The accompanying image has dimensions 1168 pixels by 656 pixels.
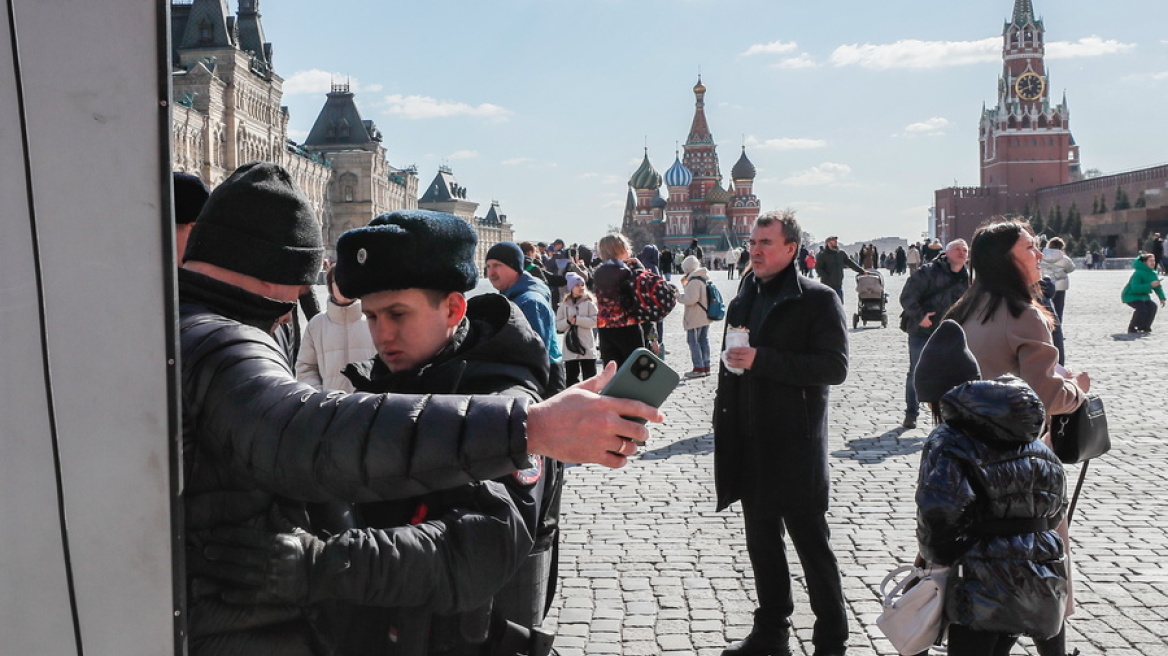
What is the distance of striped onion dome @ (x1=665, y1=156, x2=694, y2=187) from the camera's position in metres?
118

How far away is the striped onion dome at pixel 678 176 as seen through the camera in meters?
118

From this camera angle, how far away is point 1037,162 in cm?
10619

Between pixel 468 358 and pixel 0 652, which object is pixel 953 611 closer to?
pixel 468 358

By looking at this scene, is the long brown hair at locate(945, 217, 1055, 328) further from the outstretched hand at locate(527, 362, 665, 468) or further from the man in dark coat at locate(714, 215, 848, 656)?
the outstretched hand at locate(527, 362, 665, 468)

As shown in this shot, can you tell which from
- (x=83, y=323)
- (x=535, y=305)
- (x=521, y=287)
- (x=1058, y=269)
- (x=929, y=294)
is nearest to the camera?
(x=83, y=323)

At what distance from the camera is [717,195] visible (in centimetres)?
11638

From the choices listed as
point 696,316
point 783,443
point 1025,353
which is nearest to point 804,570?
point 783,443

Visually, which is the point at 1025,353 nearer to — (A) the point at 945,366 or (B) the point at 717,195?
(A) the point at 945,366

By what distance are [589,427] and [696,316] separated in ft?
38.6

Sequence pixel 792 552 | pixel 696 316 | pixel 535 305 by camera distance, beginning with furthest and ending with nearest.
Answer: pixel 696 316 → pixel 535 305 → pixel 792 552

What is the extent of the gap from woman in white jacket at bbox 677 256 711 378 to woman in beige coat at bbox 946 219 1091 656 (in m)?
9.09

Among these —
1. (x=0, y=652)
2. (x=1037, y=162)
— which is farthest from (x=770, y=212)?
(x=1037, y=162)

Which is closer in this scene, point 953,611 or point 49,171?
point 49,171

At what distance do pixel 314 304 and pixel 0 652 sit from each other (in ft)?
18.7
